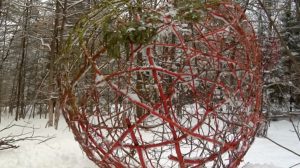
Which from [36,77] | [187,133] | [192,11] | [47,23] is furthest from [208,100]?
[36,77]

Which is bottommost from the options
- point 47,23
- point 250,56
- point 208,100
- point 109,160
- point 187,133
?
point 109,160

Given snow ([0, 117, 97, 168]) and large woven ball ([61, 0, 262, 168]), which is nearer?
large woven ball ([61, 0, 262, 168])

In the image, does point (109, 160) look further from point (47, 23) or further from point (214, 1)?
point (47, 23)

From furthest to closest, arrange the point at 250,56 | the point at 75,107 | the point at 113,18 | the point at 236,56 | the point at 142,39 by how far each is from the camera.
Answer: the point at 236,56 → the point at 250,56 → the point at 75,107 → the point at 113,18 → the point at 142,39

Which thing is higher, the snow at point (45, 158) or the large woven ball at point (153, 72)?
the large woven ball at point (153, 72)

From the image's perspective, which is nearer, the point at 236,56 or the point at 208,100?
the point at 208,100

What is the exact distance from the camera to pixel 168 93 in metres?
2.30

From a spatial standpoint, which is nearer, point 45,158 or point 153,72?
point 153,72

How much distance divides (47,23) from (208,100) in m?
11.0

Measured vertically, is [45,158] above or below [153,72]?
below

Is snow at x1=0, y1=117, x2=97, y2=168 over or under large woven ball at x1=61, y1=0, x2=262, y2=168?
under

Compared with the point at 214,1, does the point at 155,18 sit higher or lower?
lower

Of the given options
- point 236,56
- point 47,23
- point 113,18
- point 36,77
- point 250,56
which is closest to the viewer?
point 113,18

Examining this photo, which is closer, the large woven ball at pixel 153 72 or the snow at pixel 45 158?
the large woven ball at pixel 153 72
